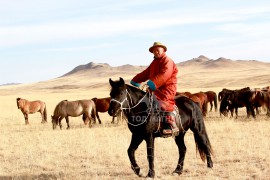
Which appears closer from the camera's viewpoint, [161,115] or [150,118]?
[150,118]

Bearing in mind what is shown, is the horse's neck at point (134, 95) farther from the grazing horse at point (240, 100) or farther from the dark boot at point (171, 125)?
the grazing horse at point (240, 100)

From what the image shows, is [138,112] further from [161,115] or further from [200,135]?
[200,135]

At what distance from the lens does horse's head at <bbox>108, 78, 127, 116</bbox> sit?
21.2 feet

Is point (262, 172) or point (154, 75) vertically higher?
point (154, 75)

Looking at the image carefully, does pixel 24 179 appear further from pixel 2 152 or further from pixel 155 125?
pixel 2 152

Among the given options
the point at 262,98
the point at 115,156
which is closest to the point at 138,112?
the point at 115,156

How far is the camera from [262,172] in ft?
24.7

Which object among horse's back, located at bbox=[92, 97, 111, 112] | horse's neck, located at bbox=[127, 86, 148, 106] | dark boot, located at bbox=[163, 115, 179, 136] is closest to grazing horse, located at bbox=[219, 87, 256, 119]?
horse's back, located at bbox=[92, 97, 111, 112]

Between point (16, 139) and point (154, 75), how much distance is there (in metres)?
8.32

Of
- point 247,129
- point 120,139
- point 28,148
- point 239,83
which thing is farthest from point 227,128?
point 239,83

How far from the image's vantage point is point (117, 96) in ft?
21.3

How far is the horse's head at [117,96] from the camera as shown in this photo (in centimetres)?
645

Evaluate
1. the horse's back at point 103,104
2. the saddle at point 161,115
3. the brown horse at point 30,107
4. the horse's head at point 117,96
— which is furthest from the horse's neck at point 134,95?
the brown horse at point 30,107

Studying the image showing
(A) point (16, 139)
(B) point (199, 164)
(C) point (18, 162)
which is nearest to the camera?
(B) point (199, 164)
